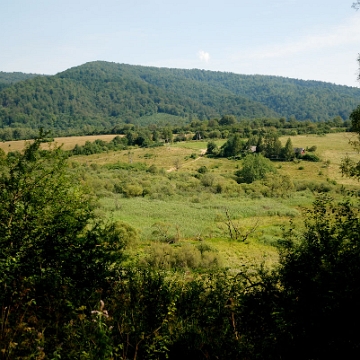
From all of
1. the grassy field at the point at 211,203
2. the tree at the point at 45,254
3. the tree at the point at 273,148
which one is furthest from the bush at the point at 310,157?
the tree at the point at 45,254

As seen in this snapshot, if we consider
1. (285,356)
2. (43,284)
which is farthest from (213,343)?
(43,284)

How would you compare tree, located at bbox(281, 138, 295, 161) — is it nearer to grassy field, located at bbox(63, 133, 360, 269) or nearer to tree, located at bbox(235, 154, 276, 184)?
grassy field, located at bbox(63, 133, 360, 269)

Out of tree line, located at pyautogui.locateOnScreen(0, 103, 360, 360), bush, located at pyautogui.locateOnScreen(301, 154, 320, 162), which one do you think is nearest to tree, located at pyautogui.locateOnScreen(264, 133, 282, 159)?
bush, located at pyautogui.locateOnScreen(301, 154, 320, 162)

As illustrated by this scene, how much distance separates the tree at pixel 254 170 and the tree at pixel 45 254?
5210 centimetres

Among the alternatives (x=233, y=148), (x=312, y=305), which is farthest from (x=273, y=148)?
(x=312, y=305)

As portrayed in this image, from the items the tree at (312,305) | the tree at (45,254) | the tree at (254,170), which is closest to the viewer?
the tree at (312,305)

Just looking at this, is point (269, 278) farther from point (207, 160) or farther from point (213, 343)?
point (207, 160)

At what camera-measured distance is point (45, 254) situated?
789 centimetres

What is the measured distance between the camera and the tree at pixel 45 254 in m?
5.24

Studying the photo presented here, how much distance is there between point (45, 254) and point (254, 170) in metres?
56.0

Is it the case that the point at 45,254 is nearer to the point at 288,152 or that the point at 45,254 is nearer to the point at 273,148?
the point at 288,152

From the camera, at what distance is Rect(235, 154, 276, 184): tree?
199 ft

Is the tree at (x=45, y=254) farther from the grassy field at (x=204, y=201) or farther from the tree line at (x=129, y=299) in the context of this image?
the grassy field at (x=204, y=201)

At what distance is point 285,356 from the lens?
522 cm
